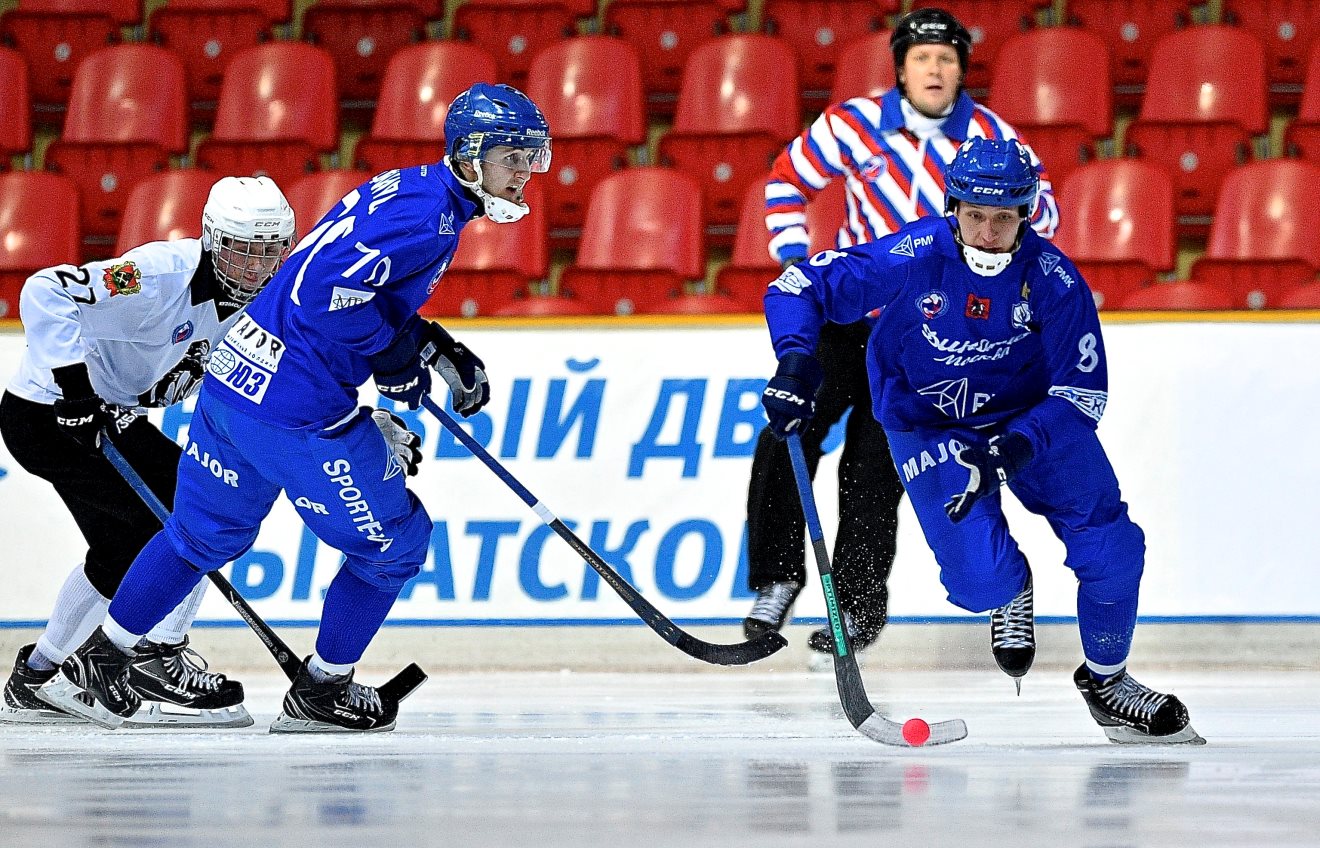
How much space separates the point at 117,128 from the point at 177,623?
430 cm

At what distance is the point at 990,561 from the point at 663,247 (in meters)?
3.43

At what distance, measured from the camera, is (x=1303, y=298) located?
6.25m

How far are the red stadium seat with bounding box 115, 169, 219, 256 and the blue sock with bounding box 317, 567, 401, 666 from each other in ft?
12.4

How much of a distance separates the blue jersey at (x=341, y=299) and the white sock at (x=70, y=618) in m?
0.81

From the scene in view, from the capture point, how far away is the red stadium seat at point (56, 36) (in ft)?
28.2

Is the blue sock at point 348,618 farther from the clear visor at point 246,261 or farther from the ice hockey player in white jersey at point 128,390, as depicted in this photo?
the clear visor at point 246,261

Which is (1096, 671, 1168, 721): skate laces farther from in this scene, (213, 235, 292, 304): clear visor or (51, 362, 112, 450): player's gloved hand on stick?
(51, 362, 112, 450): player's gloved hand on stick

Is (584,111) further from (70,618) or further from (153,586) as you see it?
(153,586)

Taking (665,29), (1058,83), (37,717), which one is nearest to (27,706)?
(37,717)

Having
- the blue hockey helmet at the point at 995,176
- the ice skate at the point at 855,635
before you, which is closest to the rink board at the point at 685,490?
the ice skate at the point at 855,635

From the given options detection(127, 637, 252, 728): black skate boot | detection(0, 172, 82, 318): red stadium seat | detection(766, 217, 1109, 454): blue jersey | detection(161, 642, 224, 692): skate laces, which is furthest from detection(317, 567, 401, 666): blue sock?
detection(0, 172, 82, 318): red stadium seat

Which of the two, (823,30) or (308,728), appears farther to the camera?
(823,30)

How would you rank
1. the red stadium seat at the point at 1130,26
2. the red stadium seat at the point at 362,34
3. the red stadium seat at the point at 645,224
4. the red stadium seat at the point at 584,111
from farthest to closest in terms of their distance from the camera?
1. the red stadium seat at the point at 362,34
2. the red stadium seat at the point at 1130,26
3. the red stadium seat at the point at 584,111
4. the red stadium seat at the point at 645,224

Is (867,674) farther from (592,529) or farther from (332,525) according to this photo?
(332,525)
